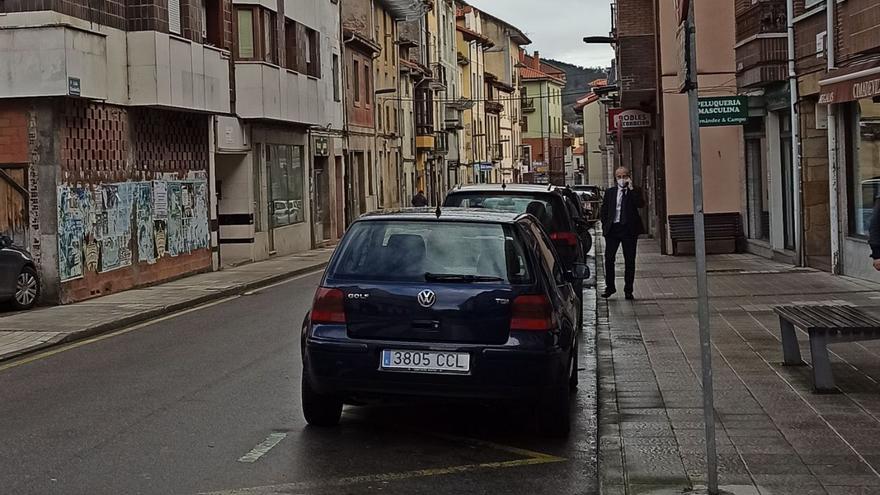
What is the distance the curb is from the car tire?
4574 mm

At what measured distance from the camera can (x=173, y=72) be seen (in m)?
23.6

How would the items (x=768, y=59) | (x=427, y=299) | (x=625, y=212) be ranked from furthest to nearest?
(x=768, y=59) → (x=625, y=212) → (x=427, y=299)

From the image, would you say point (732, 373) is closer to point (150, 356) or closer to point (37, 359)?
point (150, 356)

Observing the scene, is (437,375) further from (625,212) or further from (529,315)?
(625,212)

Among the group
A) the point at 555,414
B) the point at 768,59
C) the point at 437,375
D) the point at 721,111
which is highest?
the point at 768,59

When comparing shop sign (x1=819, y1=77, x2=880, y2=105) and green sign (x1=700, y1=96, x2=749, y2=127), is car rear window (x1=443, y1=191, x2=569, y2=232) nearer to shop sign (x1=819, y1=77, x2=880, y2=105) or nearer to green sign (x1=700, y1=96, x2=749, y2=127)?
green sign (x1=700, y1=96, x2=749, y2=127)

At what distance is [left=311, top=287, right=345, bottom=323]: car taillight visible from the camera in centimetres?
826

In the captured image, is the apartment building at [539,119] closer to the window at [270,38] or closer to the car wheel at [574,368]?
the window at [270,38]

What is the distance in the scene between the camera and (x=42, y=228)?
19766mm

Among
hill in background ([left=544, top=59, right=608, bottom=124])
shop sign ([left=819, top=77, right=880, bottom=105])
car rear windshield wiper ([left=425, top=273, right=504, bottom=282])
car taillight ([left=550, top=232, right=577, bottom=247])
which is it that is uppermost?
hill in background ([left=544, top=59, right=608, bottom=124])

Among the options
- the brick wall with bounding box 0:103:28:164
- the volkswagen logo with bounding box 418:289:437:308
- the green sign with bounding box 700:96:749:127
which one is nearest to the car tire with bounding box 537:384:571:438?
the volkswagen logo with bounding box 418:289:437:308

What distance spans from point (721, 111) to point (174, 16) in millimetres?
14903

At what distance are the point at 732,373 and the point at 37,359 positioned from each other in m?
7.41

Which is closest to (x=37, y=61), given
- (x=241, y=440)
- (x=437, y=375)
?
(x=241, y=440)
